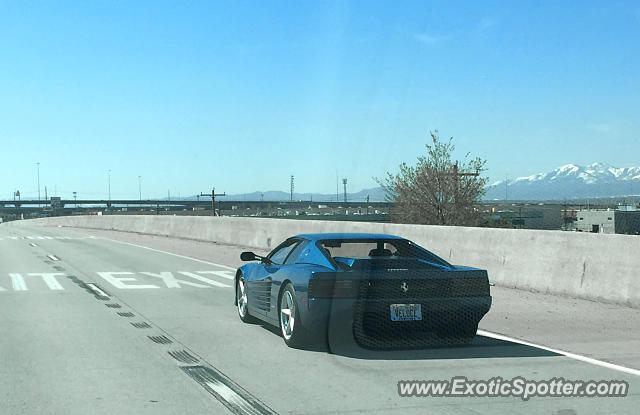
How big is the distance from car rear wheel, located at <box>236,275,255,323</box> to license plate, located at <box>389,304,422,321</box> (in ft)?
9.30

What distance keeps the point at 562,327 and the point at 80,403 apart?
6.26 metres

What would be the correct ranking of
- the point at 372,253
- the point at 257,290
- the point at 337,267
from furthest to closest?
the point at 257,290 < the point at 372,253 < the point at 337,267

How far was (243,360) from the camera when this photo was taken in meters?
7.55

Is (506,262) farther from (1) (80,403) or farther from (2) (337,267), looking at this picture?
(1) (80,403)

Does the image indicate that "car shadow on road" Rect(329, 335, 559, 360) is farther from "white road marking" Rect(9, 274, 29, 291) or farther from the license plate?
"white road marking" Rect(9, 274, 29, 291)

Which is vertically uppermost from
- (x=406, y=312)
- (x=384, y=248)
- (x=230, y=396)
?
(x=384, y=248)

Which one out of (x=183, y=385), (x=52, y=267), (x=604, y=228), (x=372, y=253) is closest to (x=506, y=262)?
(x=372, y=253)

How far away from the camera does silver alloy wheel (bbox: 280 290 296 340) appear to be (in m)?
8.25

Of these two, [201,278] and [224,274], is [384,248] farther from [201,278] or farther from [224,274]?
[224,274]

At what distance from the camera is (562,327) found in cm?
967

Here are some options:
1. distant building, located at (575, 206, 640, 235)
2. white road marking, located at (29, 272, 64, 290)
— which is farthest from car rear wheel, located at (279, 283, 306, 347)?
distant building, located at (575, 206, 640, 235)

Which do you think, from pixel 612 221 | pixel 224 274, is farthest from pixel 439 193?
pixel 612 221

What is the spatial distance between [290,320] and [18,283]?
30.7 feet

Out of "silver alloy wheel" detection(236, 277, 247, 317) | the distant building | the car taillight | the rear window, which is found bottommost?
the distant building
